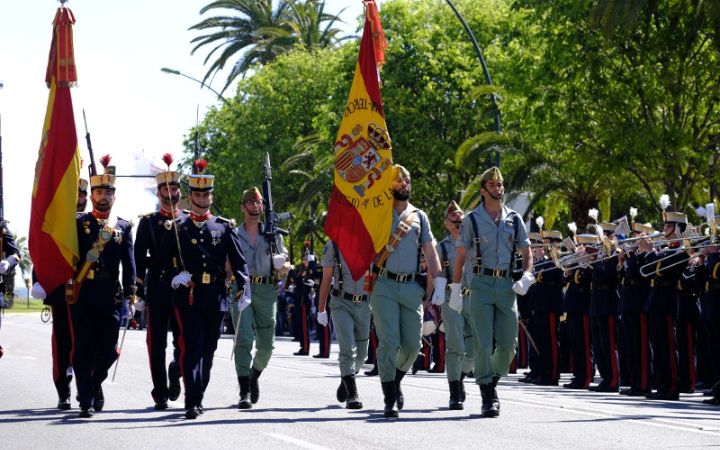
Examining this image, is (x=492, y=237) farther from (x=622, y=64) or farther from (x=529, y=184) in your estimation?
(x=529, y=184)

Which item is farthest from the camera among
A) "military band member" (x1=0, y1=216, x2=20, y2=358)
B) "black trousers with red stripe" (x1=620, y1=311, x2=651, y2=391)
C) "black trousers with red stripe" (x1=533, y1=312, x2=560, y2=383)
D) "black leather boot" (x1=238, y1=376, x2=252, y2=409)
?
"black trousers with red stripe" (x1=533, y1=312, x2=560, y2=383)

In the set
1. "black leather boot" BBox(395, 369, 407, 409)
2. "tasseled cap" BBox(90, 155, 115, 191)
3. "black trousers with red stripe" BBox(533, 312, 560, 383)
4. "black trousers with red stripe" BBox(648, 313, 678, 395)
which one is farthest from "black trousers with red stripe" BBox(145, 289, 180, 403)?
"black trousers with red stripe" BBox(533, 312, 560, 383)

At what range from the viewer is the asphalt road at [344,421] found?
1113 cm

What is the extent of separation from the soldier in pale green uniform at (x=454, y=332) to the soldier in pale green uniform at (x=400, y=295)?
0.85 feet

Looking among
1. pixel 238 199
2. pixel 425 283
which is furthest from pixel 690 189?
pixel 238 199

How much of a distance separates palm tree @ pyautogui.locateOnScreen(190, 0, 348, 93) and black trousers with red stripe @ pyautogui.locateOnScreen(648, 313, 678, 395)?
134 feet

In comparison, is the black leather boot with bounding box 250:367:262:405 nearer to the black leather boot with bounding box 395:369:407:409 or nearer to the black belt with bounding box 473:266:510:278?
the black leather boot with bounding box 395:369:407:409

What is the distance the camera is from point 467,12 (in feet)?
157

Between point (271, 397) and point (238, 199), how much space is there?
45.2 m

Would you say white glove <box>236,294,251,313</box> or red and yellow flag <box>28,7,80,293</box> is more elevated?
red and yellow flag <box>28,7,80,293</box>

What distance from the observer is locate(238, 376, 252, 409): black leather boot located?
1408cm

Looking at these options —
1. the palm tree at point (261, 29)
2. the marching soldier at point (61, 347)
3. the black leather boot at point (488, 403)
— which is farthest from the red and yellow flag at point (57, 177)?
the palm tree at point (261, 29)

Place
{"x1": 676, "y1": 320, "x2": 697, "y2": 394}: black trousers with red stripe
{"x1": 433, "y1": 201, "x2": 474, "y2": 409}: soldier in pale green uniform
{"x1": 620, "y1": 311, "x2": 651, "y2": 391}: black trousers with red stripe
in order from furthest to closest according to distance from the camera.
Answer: {"x1": 620, "y1": 311, "x2": 651, "y2": 391}: black trousers with red stripe
{"x1": 676, "y1": 320, "x2": 697, "y2": 394}: black trousers with red stripe
{"x1": 433, "y1": 201, "x2": 474, "y2": 409}: soldier in pale green uniform

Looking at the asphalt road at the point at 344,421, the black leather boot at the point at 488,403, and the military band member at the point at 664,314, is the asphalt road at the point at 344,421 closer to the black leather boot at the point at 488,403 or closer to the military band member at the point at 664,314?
the black leather boot at the point at 488,403
